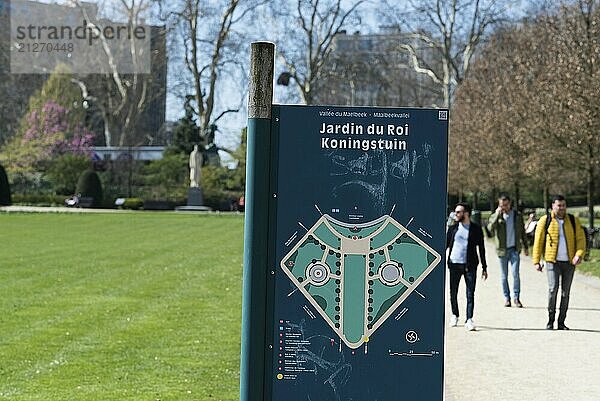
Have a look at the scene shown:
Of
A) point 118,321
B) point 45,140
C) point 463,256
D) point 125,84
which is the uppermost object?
point 125,84

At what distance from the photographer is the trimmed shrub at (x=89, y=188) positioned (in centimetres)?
6462

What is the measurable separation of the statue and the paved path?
46770 mm

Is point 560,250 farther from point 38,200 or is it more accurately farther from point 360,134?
point 38,200

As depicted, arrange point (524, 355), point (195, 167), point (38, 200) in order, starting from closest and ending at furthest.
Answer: point (524, 355) → point (195, 167) → point (38, 200)

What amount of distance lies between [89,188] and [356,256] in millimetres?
60444

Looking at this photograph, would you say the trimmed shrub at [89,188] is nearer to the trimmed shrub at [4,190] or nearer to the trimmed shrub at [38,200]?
the trimmed shrub at [38,200]

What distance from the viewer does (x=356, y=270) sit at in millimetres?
5770

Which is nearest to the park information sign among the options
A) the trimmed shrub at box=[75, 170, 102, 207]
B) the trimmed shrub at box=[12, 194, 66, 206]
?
the trimmed shrub at box=[12, 194, 66, 206]

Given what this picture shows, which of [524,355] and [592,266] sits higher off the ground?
[592,266]

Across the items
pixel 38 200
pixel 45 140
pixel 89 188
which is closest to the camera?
pixel 38 200

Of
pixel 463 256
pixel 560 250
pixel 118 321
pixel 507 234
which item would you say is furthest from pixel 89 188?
pixel 560 250

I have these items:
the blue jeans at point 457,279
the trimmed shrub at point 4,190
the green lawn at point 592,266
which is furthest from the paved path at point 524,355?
the trimmed shrub at point 4,190

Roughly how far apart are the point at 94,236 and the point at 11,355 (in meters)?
22.9

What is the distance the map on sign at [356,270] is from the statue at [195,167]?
57.9m
